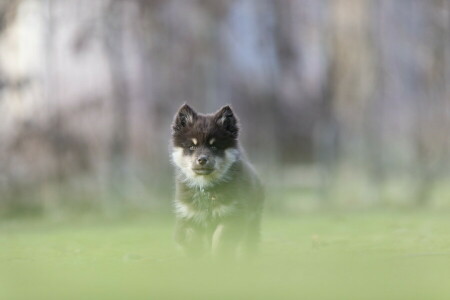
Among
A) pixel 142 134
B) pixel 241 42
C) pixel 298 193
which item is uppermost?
pixel 241 42

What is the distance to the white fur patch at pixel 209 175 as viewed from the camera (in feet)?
22.7

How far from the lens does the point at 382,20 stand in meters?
15.3

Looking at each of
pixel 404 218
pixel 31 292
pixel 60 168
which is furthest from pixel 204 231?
pixel 60 168

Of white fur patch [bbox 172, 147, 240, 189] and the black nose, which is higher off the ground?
the black nose

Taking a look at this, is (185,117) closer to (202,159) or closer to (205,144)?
(205,144)

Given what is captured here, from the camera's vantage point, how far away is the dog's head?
684 centimetres

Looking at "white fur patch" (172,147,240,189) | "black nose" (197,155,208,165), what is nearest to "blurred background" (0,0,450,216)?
"white fur patch" (172,147,240,189)

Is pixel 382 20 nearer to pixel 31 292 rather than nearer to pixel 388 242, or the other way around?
pixel 388 242

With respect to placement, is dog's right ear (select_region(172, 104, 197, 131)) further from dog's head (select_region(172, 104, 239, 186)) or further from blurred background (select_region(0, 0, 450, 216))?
blurred background (select_region(0, 0, 450, 216))

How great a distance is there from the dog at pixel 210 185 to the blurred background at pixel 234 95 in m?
6.74

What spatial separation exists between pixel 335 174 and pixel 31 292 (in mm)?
10850

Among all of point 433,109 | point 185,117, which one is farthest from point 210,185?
point 433,109

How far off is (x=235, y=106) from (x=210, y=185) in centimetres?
827

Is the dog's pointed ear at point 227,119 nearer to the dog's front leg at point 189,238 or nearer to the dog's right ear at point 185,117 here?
the dog's right ear at point 185,117
